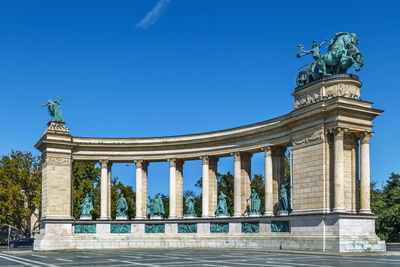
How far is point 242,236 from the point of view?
51156 mm

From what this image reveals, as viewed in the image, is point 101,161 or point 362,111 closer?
point 362,111

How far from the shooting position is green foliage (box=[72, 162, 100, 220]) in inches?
3281

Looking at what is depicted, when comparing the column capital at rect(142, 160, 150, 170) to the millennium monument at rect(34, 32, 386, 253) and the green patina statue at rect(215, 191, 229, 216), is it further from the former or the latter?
the green patina statue at rect(215, 191, 229, 216)

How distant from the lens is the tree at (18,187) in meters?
79.4

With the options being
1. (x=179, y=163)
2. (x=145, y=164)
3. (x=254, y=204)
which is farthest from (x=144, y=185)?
(x=254, y=204)

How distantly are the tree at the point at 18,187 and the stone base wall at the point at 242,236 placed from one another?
25.6 metres

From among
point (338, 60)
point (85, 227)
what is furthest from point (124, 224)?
point (338, 60)

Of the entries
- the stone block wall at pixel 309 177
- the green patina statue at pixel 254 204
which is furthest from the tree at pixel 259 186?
the stone block wall at pixel 309 177

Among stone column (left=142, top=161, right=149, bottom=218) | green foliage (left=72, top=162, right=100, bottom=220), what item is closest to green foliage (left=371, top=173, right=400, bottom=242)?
stone column (left=142, top=161, right=149, bottom=218)

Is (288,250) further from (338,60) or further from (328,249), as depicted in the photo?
(338,60)

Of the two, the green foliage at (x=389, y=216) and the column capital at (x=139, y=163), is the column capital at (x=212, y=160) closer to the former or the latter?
the column capital at (x=139, y=163)

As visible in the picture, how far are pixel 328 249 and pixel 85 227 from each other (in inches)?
1088

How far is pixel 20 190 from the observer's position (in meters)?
81.2

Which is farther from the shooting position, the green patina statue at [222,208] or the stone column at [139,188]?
the stone column at [139,188]
